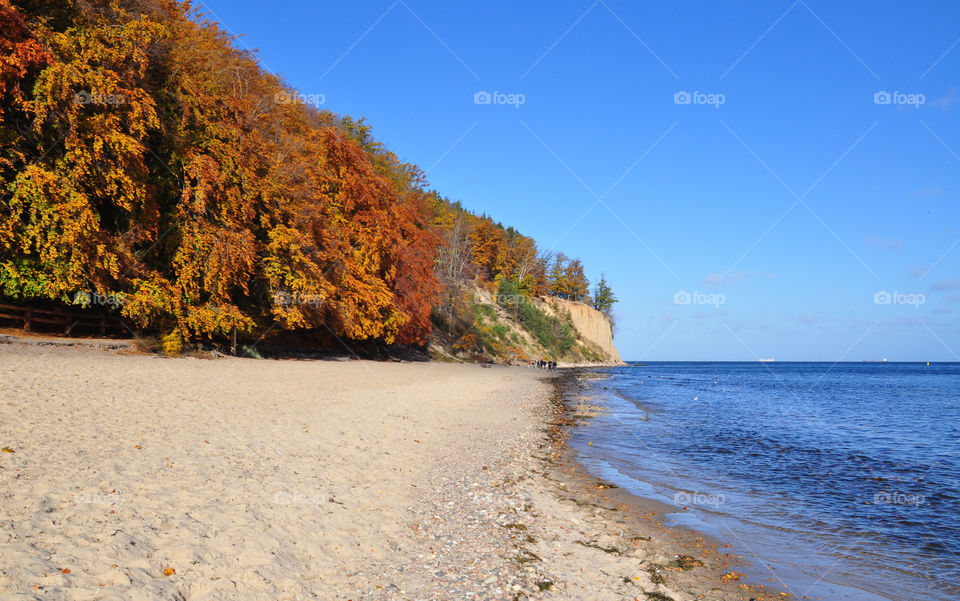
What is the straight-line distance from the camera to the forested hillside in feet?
53.0

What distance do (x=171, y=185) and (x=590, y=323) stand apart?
83702mm

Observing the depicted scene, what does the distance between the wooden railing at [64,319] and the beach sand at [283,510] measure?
24.9 ft

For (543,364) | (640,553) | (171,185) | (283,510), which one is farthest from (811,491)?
(543,364)

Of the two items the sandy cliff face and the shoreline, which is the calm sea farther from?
the sandy cliff face

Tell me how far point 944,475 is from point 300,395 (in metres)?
17.4

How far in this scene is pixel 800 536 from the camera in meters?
8.22

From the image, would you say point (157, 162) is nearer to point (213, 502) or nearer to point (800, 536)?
point (213, 502)

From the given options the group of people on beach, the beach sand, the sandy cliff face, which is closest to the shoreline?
the beach sand

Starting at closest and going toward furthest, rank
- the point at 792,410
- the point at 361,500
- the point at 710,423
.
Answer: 1. the point at 361,500
2. the point at 710,423
3. the point at 792,410

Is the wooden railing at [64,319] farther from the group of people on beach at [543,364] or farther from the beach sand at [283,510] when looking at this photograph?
the group of people on beach at [543,364]

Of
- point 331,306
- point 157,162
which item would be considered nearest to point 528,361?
point 331,306

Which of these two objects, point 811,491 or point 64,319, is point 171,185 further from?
point 811,491

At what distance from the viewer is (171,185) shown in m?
20.6

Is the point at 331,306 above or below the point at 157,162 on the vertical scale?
below
